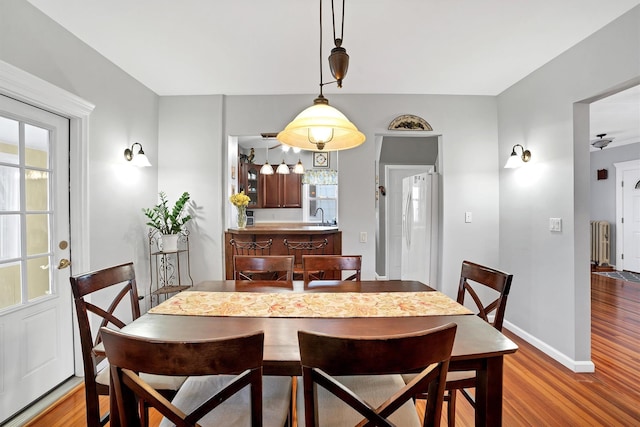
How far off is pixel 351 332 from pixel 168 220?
2638 mm

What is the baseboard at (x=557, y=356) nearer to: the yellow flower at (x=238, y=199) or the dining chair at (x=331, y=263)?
the dining chair at (x=331, y=263)

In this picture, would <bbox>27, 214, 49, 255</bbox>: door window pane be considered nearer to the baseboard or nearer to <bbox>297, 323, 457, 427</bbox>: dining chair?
<bbox>297, 323, 457, 427</bbox>: dining chair

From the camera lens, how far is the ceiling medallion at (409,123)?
3.20m

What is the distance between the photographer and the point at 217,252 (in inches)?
126

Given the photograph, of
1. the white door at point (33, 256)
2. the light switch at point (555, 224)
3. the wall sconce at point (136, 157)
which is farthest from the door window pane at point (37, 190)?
the light switch at point (555, 224)

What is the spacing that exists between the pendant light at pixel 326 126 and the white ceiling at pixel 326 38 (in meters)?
0.65

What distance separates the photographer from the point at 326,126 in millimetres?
1361

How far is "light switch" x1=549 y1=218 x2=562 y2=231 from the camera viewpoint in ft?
8.09

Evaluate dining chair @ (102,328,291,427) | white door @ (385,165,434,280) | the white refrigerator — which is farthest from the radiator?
dining chair @ (102,328,291,427)

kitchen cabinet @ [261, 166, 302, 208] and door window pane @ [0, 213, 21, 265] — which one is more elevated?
kitchen cabinet @ [261, 166, 302, 208]

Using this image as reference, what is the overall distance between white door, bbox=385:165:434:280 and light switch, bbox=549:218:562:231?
2307 mm

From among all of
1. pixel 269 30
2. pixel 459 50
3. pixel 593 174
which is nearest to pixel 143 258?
pixel 269 30

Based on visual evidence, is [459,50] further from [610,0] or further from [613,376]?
[613,376]

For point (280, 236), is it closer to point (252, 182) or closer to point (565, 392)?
point (565, 392)
